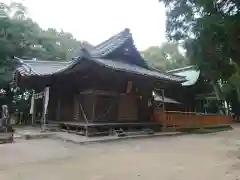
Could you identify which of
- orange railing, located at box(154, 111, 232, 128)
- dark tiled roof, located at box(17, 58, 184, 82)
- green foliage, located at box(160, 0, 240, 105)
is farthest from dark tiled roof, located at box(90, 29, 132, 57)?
green foliage, located at box(160, 0, 240, 105)

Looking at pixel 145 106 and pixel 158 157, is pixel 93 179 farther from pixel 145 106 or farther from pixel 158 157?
pixel 145 106

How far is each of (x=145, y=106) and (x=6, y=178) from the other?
12.1 metres

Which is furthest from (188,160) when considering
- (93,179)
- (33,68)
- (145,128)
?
(33,68)

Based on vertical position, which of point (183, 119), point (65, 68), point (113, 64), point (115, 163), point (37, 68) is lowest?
point (115, 163)

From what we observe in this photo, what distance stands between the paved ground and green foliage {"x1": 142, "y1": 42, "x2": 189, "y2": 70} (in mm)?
31775

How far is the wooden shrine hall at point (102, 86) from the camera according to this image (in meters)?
14.3

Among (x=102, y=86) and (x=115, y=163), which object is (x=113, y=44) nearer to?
(x=102, y=86)

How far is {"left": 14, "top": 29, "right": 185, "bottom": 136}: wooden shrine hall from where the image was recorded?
1430 centimetres

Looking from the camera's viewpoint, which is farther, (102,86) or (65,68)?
(102,86)

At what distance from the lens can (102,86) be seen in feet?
49.3

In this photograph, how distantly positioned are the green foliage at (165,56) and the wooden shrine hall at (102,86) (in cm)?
2406

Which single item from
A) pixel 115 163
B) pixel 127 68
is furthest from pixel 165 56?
pixel 115 163

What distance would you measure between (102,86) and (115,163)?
7750mm

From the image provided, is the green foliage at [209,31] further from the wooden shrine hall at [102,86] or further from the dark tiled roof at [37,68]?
the dark tiled roof at [37,68]
